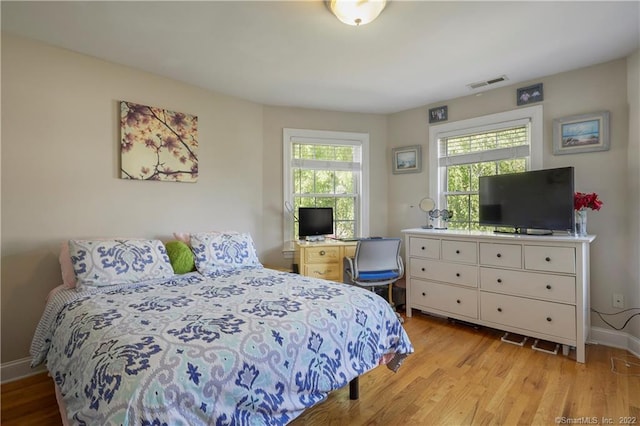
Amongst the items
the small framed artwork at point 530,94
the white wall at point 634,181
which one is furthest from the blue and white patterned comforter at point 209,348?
the small framed artwork at point 530,94

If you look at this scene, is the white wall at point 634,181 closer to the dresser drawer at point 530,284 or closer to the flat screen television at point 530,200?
the flat screen television at point 530,200

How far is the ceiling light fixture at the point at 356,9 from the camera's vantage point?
1.81 metres

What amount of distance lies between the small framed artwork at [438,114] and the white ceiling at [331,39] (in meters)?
0.56

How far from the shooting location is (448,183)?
12.2 feet

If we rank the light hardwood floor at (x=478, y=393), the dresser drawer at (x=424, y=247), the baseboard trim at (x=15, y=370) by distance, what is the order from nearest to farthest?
the light hardwood floor at (x=478, y=393), the baseboard trim at (x=15, y=370), the dresser drawer at (x=424, y=247)

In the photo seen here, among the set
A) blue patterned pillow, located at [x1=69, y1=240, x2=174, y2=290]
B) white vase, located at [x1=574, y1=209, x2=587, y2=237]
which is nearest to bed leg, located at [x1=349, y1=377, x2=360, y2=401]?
blue patterned pillow, located at [x1=69, y1=240, x2=174, y2=290]

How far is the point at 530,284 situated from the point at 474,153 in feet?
4.95

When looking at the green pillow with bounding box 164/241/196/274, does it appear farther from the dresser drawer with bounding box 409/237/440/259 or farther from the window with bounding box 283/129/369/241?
the dresser drawer with bounding box 409/237/440/259

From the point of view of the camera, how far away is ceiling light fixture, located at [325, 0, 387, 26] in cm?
181

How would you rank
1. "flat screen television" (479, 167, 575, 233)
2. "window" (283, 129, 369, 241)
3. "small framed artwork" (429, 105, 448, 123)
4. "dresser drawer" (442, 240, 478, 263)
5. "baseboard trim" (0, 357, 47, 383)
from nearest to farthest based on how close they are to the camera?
"baseboard trim" (0, 357, 47, 383), "flat screen television" (479, 167, 575, 233), "dresser drawer" (442, 240, 478, 263), "small framed artwork" (429, 105, 448, 123), "window" (283, 129, 369, 241)

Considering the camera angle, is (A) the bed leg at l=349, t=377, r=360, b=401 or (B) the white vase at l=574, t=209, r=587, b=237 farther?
(B) the white vase at l=574, t=209, r=587, b=237

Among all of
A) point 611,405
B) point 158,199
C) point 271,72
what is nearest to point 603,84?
point 611,405

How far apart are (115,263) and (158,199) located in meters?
0.89

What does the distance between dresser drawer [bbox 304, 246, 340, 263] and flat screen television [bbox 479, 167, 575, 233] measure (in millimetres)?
1532
